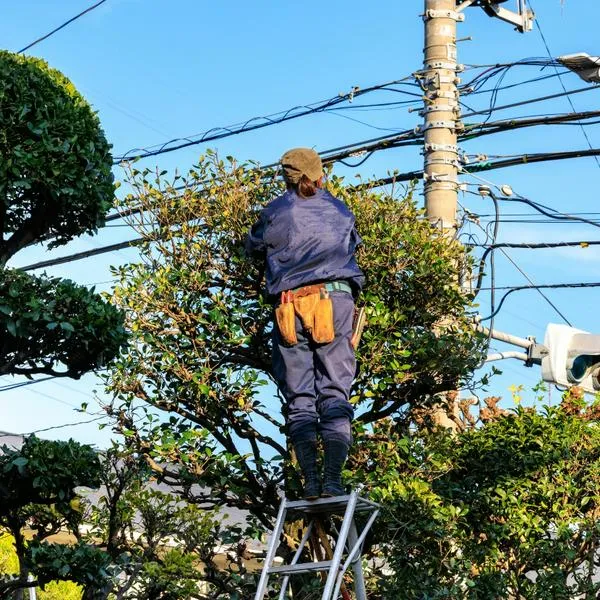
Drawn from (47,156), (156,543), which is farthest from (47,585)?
(47,156)

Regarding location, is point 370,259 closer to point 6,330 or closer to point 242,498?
point 242,498

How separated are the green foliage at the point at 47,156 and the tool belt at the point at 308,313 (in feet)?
5.00

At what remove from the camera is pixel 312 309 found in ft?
21.5

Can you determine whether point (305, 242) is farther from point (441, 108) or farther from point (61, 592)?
point (61, 592)

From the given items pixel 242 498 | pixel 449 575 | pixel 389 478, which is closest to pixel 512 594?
pixel 449 575

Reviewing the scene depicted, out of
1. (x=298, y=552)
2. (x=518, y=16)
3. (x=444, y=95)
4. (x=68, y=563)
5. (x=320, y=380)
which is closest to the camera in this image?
(x=298, y=552)

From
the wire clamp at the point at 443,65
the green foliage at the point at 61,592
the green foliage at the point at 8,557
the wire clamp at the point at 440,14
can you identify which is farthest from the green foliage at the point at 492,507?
the green foliage at the point at 8,557

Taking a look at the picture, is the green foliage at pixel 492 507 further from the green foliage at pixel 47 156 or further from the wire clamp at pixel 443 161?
the green foliage at pixel 47 156

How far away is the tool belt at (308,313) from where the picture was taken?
6523mm

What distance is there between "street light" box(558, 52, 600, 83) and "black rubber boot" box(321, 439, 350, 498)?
7.83m

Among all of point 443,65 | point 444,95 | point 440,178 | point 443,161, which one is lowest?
point 440,178

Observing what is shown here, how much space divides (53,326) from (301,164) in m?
1.75

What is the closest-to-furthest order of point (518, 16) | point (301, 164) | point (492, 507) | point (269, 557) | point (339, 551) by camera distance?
point (339, 551)
point (269, 557)
point (301, 164)
point (492, 507)
point (518, 16)

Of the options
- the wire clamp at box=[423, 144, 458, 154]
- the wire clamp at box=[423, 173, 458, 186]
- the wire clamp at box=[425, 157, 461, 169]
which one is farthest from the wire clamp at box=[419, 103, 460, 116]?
the wire clamp at box=[423, 173, 458, 186]
